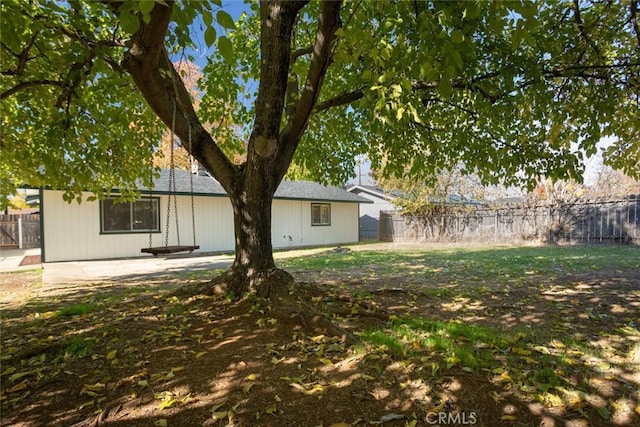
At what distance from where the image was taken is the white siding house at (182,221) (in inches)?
472

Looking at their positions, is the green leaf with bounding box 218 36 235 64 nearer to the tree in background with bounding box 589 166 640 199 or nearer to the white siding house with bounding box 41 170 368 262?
the white siding house with bounding box 41 170 368 262

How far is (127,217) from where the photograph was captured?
13.2 metres

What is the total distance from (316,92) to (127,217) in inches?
447

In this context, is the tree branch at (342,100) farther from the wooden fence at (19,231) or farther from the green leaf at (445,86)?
the wooden fence at (19,231)

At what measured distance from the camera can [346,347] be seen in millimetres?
3139

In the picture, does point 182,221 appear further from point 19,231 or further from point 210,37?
point 210,37

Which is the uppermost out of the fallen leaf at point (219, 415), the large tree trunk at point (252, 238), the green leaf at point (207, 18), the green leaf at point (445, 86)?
the green leaf at point (207, 18)

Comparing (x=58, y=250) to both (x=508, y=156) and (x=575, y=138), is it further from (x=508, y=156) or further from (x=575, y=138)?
(x=575, y=138)

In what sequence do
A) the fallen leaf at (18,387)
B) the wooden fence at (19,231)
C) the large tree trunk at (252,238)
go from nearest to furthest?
1. the fallen leaf at (18,387)
2. the large tree trunk at (252,238)
3. the wooden fence at (19,231)

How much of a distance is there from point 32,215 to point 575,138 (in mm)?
24362

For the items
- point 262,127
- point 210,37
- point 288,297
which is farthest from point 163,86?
point 288,297

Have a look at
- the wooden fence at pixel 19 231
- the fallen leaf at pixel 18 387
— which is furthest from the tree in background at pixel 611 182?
the wooden fence at pixel 19 231

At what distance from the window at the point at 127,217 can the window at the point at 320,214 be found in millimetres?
7579

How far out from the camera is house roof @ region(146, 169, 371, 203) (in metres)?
14.4
